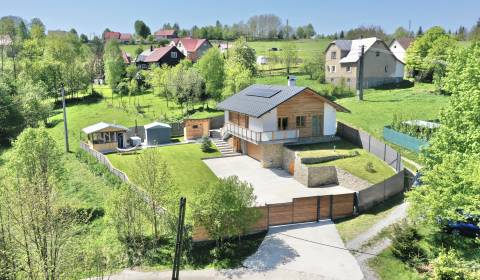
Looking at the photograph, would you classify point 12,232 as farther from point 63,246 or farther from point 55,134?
point 55,134

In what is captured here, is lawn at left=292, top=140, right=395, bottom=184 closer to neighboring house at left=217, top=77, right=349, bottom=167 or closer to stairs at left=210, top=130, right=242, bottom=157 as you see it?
neighboring house at left=217, top=77, right=349, bottom=167

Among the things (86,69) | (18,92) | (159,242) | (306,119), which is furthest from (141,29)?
(159,242)

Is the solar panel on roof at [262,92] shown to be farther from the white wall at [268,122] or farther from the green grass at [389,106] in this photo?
the green grass at [389,106]

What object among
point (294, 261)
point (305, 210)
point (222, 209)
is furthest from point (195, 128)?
point (294, 261)

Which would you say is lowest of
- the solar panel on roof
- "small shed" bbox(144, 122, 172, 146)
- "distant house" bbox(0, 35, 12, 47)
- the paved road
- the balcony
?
the paved road

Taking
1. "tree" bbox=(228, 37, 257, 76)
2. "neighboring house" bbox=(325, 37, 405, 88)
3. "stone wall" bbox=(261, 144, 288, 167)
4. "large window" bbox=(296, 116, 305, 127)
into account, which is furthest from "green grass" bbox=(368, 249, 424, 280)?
"tree" bbox=(228, 37, 257, 76)

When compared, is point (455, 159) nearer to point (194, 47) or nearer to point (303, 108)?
point (303, 108)
